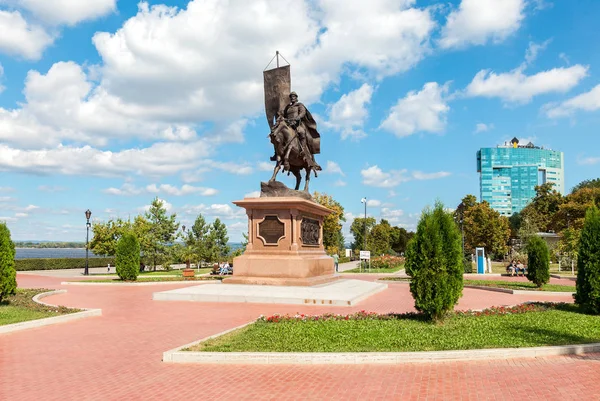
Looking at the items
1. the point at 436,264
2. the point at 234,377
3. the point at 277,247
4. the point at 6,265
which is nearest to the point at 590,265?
the point at 436,264

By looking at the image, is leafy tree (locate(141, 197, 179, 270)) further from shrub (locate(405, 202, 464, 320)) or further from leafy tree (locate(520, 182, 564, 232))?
leafy tree (locate(520, 182, 564, 232))

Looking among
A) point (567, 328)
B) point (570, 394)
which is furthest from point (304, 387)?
point (567, 328)

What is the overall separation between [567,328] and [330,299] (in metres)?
6.93

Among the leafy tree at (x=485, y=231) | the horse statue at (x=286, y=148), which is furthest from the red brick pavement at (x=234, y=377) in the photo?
the leafy tree at (x=485, y=231)

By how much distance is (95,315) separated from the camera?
13195mm

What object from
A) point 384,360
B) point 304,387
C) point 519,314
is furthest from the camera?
point 519,314

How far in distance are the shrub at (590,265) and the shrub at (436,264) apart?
4.43 meters

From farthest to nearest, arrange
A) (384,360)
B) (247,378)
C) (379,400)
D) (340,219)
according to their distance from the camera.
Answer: (340,219) < (384,360) < (247,378) < (379,400)

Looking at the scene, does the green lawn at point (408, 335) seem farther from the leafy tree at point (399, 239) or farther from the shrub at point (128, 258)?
the leafy tree at point (399, 239)

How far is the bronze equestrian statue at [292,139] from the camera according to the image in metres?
21.8

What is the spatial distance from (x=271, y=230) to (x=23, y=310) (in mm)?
9290

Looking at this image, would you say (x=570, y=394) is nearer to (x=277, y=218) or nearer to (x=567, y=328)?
(x=567, y=328)

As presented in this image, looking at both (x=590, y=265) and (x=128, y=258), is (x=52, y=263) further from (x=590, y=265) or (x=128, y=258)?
(x=590, y=265)

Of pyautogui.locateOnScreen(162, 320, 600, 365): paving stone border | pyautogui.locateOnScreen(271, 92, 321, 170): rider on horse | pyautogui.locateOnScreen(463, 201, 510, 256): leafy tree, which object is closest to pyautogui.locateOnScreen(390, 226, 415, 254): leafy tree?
pyautogui.locateOnScreen(463, 201, 510, 256): leafy tree
